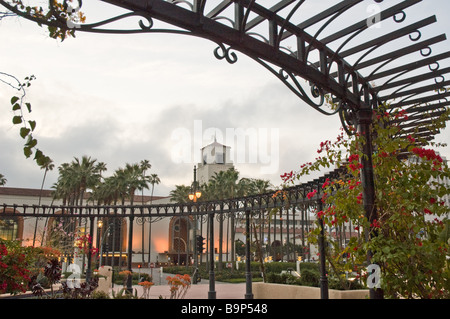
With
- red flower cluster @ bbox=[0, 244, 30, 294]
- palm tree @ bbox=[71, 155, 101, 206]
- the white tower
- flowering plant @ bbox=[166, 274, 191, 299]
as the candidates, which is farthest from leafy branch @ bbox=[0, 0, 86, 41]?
the white tower

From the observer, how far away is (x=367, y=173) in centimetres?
398

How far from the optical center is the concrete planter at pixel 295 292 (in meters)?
11.0

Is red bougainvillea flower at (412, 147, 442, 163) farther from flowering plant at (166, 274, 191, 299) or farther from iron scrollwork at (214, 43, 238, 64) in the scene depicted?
flowering plant at (166, 274, 191, 299)

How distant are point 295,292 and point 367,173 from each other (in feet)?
32.5

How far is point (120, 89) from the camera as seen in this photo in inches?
241

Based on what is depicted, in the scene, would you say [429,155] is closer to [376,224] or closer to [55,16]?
[376,224]

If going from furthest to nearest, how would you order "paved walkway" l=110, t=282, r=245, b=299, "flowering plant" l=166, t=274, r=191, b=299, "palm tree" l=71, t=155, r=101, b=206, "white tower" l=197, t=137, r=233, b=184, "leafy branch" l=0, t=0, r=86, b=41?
"white tower" l=197, t=137, r=233, b=184, "palm tree" l=71, t=155, r=101, b=206, "paved walkway" l=110, t=282, r=245, b=299, "flowering plant" l=166, t=274, r=191, b=299, "leafy branch" l=0, t=0, r=86, b=41

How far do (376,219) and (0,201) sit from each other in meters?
58.1

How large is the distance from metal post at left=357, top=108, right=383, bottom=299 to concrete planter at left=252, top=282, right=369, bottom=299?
771 centimetres

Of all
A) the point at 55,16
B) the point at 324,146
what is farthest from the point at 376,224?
the point at 55,16

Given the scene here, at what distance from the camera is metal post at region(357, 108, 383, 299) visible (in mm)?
3851
